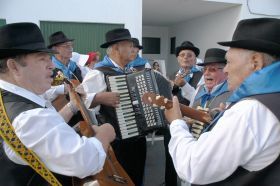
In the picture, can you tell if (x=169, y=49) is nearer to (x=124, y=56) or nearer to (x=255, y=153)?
(x=124, y=56)

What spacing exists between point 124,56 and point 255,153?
2203 millimetres

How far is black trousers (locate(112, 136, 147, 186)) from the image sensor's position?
10.4 ft

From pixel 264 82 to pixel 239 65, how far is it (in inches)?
7.9

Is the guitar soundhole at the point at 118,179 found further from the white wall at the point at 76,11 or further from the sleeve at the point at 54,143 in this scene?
the white wall at the point at 76,11

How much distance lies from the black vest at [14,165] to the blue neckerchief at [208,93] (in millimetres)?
1753

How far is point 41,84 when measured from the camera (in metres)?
1.58

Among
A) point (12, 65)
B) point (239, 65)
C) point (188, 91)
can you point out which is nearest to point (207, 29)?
point (188, 91)

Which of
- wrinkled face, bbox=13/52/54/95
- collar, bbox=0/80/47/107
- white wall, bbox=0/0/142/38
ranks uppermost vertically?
white wall, bbox=0/0/142/38

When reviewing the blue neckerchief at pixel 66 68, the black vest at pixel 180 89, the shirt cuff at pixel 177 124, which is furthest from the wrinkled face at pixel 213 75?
the blue neckerchief at pixel 66 68

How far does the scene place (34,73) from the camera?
1.54 meters

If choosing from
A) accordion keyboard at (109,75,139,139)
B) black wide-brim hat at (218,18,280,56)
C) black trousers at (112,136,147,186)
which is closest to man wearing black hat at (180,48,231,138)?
accordion keyboard at (109,75,139,139)

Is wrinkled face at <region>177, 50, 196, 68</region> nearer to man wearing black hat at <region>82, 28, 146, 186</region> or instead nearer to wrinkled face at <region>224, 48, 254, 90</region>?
man wearing black hat at <region>82, 28, 146, 186</region>

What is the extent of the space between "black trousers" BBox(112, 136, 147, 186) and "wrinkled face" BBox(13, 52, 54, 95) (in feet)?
5.46

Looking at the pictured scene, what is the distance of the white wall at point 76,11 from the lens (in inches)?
245
